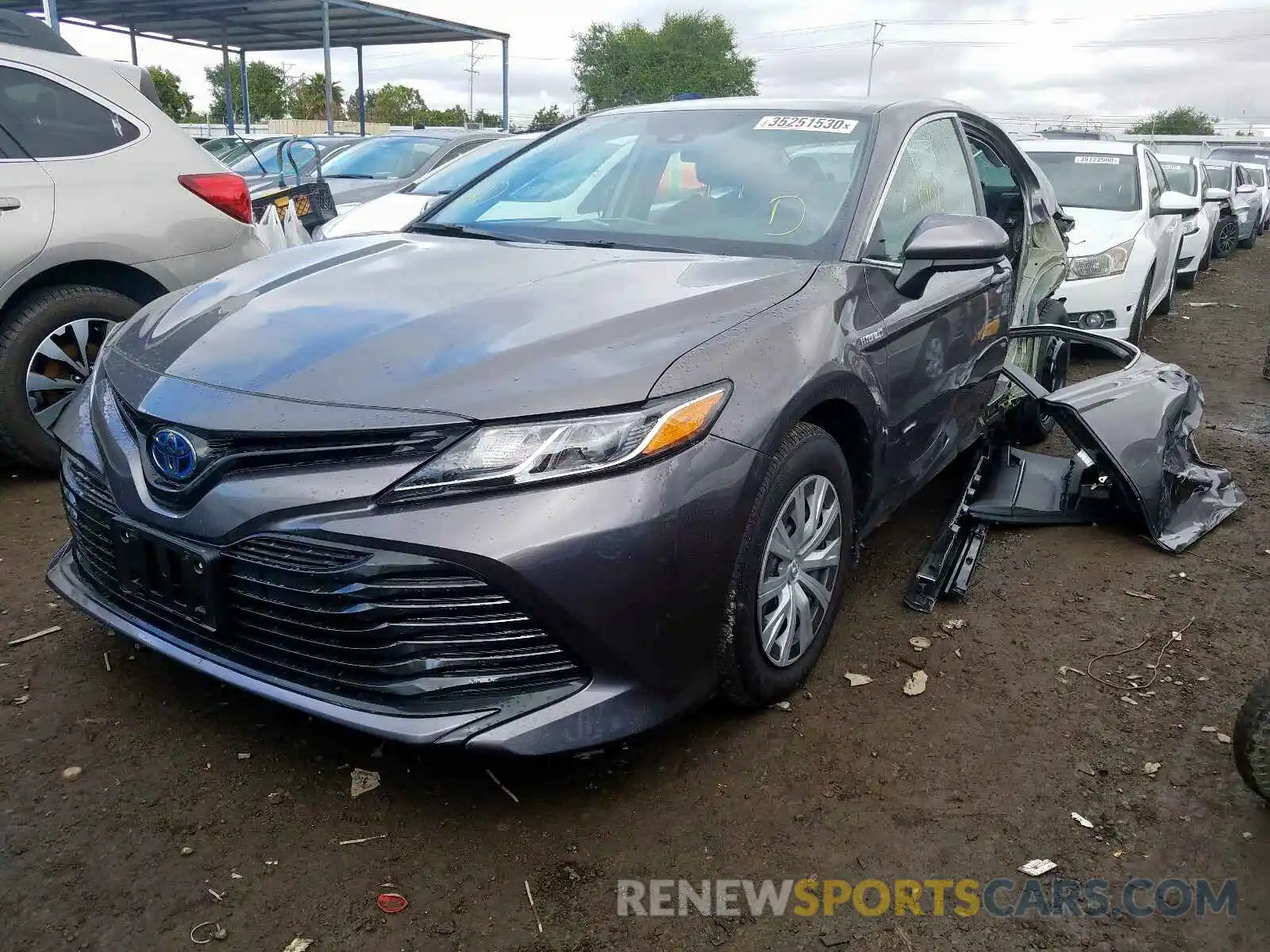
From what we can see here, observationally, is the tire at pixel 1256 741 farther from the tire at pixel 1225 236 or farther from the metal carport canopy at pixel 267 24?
the metal carport canopy at pixel 267 24

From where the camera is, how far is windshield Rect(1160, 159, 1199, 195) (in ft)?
41.8

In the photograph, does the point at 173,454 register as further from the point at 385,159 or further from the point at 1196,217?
the point at 1196,217

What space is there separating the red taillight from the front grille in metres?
3.07

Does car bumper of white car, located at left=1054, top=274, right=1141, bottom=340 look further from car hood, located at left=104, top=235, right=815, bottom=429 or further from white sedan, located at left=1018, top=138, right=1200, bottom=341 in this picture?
car hood, located at left=104, top=235, right=815, bottom=429

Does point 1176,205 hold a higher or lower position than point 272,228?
higher

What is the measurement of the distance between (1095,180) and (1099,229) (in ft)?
3.68

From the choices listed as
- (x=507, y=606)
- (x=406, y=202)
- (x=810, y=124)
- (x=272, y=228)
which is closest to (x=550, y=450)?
(x=507, y=606)

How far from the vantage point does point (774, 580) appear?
247 cm

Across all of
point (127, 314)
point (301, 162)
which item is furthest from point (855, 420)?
point (301, 162)

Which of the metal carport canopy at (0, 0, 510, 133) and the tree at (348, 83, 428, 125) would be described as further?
the tree at (348, 83, 428, 125)

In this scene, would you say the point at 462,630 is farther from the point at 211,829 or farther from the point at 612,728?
the point at 211,829

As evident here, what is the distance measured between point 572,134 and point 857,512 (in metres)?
1.85

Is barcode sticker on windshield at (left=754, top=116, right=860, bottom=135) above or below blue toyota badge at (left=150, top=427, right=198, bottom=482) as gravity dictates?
above

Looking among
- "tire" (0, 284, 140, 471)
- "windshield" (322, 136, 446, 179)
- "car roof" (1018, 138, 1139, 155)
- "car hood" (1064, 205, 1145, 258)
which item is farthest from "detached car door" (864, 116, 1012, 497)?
"windshield" (322, 136, 446, 179)
